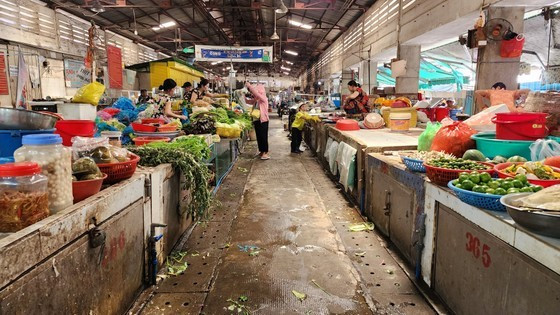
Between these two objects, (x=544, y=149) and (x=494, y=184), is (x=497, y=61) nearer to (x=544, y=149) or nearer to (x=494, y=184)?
(x=544, y=149)

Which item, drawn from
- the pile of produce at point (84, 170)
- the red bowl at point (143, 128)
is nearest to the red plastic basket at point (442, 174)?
the pile of produce at point (84, 170)

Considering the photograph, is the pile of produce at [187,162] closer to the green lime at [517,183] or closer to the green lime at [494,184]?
the green lime at [494,184]

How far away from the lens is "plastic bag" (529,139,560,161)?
2633 millimetres

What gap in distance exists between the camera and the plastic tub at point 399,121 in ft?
20.2

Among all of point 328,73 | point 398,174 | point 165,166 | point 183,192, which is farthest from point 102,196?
point 328,73

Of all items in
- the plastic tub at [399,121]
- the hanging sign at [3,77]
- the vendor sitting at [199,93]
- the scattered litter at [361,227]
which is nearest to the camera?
the scattered litter at [361,227]

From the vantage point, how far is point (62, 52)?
434 inches

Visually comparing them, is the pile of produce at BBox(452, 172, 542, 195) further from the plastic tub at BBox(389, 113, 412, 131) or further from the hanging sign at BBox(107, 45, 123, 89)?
the hanging sign at BBox(107, 45, 123, 89)

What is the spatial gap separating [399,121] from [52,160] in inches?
217

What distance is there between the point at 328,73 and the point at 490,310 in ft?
69.4

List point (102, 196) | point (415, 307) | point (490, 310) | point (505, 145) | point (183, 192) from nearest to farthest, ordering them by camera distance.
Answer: point (490, 310), point (102, 196), point (415, 307), point (505, 145), point (183, 192)

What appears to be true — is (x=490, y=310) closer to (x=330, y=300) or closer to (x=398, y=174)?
(x=330, y=300)

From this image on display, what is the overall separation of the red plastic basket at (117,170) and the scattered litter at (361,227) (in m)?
2.64

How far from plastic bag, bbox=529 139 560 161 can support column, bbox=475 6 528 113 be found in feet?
13.2
